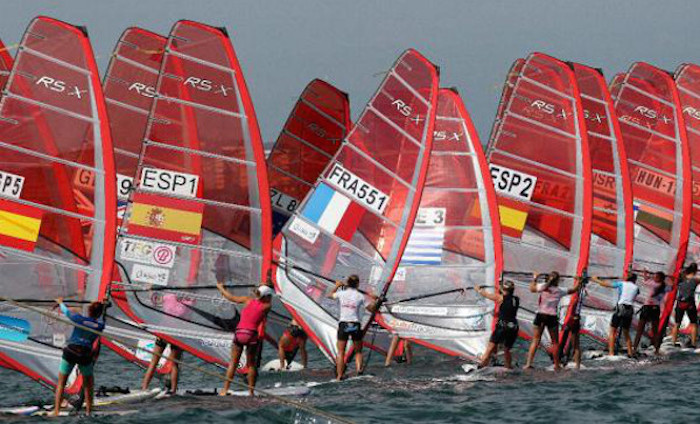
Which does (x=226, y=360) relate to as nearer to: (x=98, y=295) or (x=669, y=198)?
(x=98, y=295)

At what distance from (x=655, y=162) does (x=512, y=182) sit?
4139 millimetres

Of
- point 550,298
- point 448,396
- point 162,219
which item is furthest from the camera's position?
point 550,298

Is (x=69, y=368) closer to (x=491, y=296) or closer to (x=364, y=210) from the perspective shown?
(x=364, y=210)

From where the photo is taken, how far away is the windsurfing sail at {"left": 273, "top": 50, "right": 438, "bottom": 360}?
18.5 m

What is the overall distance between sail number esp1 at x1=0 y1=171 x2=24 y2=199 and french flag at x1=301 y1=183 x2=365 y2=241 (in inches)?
197

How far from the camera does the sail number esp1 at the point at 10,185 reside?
1494 centimetres

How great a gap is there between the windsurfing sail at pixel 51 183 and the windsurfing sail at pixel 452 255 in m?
5.51

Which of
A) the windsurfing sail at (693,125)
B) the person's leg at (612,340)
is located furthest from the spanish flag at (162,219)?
the windsurfing sail at (693,125)

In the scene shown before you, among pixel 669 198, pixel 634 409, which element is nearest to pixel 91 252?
pixel 634 409

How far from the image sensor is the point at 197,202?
55.5 feet

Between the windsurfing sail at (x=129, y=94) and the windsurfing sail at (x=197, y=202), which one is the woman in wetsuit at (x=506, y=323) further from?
the windsurfing sail at (x=129, y=94)

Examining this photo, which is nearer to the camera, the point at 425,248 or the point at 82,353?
the point at 82,353

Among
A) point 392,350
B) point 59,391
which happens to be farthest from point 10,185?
point 392,350

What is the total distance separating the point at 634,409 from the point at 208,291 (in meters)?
5.51
